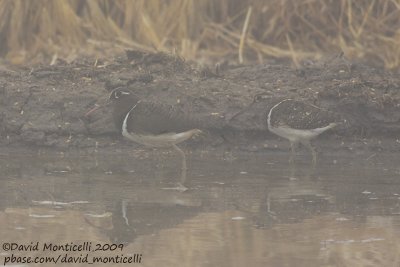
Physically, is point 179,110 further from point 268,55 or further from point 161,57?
point 268,55

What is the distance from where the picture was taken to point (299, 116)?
38.1ft

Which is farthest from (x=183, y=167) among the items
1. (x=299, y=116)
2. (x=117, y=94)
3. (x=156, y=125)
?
(x=299, y=116)

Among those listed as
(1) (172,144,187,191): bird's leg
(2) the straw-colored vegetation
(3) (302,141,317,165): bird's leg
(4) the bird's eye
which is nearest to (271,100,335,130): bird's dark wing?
(3) (302,141,317,165): bird's leg

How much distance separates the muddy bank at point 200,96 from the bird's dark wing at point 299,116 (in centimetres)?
21

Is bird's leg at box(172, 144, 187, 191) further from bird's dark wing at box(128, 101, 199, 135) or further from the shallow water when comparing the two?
bird's dark wing at box(128, 101, 199, 135)

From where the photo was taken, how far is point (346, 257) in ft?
23.9

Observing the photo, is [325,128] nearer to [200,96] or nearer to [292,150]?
[292,150]

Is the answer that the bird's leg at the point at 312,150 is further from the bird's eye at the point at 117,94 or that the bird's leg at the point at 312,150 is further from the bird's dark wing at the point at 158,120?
the bird's eye at the point at 117,94

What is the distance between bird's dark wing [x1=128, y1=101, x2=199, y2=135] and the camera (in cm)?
1095

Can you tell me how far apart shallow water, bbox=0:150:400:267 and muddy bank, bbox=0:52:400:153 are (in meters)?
0.38

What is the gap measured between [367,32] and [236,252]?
294 inches

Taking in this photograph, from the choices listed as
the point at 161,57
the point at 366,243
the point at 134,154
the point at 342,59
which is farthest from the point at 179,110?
the point at 366,243

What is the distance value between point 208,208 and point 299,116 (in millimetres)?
3000

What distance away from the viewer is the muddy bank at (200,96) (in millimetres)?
11938
